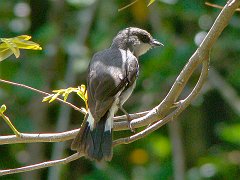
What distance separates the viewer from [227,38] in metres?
6.96

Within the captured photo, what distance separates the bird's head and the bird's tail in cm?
140

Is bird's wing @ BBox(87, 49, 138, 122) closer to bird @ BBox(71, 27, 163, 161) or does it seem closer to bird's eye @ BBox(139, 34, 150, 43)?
bird @ BBox(71, 27, 163, 161)

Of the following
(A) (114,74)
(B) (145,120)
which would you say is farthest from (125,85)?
(B) (145,120)

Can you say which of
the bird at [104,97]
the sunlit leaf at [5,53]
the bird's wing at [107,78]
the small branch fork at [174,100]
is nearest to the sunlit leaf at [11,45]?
the sunlit leaf at [5,53]

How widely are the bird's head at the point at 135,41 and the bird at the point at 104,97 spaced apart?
0.41 metres

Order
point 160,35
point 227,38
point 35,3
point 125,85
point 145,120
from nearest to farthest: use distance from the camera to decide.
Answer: point 145,120 < point 125,85 < point 160,35 < point 227,38 < point 35,3

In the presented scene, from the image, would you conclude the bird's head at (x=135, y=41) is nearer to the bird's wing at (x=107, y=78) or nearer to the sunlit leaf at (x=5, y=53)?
the bird's wing at (x=107, y=78)

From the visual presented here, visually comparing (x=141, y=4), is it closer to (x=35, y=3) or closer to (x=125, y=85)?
(x=35, y=3)

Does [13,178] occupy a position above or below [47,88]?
below

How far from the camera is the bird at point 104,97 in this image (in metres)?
4.38

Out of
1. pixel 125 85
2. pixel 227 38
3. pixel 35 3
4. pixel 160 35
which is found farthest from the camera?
pixel 35 3

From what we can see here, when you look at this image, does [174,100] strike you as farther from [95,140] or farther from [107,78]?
[107,78]

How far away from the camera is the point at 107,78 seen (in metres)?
4.79

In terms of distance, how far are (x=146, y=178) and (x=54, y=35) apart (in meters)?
1.48
